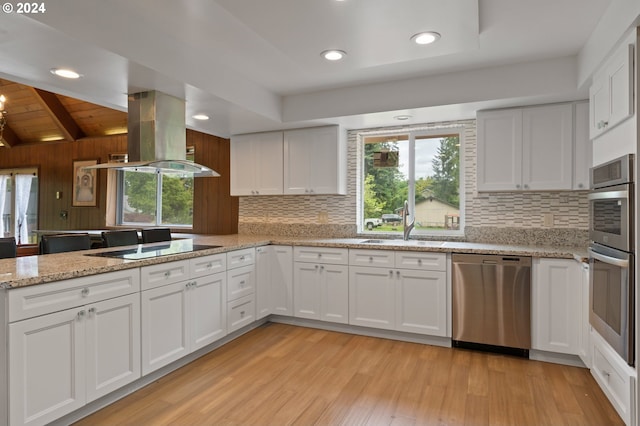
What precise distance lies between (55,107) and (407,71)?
6043 mm

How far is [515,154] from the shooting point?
3.36 metres

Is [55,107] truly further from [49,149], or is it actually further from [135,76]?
[135,76]

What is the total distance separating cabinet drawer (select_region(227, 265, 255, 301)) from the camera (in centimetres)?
338

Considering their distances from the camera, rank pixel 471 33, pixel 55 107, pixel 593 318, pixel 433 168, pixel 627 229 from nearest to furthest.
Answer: pixel 627 229 → pixel 471 33 → pixel 593 318 → pixel 433 168 → pixel 55 107

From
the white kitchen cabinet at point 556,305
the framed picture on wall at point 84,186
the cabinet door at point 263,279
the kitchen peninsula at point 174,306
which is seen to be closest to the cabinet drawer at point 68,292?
the kitchen peninsula at point 174,306

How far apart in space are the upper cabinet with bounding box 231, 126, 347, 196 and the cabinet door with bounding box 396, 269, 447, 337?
51.3 inches

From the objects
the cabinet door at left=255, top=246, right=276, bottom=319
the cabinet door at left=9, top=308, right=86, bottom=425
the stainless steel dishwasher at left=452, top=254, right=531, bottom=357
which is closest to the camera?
the cabinet door at left=9, top=308, right=86, bottom=425

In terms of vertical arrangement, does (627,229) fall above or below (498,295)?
above

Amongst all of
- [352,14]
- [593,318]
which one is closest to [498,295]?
[593,318]

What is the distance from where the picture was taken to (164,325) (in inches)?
104

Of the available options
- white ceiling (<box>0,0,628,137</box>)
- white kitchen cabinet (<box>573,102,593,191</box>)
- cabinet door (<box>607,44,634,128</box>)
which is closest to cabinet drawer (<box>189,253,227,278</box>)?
white ceiling (<box>0,0,628,137</box>)

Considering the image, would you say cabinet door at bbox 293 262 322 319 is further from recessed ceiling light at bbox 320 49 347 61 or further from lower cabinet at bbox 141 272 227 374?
recessed ceiling light at bbox 320 49 347 61

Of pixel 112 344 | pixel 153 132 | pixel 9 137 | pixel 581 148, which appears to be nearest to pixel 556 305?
pixel 581 148

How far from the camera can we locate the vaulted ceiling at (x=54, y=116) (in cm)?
615
